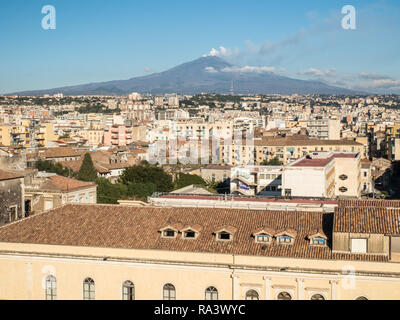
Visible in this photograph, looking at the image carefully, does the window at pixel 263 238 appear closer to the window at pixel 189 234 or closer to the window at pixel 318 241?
the window at pixel 318 241

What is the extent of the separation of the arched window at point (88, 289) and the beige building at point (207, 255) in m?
0.04

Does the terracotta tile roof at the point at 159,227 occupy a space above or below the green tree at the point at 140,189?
above

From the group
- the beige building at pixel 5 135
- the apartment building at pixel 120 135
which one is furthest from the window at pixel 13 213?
the apartment building at pixel 120 135

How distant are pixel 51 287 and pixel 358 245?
38.0ft

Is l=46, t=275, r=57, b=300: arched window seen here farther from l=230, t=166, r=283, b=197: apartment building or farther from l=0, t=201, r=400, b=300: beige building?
l=230, t=166, r=283, b=197: apartment building

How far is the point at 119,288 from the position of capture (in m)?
20.8

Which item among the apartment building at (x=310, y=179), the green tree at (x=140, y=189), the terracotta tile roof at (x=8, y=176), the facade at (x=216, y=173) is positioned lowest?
the facade at (x=216, y=173)

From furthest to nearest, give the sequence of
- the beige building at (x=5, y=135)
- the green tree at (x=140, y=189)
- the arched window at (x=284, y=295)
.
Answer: the beige building at (x=5, y=135) → the green tree at (x=140, y=189) → the arched window at (x=284, y=295)

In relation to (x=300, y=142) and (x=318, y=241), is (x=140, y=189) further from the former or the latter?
(x=300, y=142)

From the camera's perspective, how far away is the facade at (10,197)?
28406mm

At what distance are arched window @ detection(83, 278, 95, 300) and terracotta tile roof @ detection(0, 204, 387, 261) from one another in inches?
55.1

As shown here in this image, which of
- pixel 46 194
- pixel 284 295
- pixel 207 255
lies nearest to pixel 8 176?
pixel 46 194
